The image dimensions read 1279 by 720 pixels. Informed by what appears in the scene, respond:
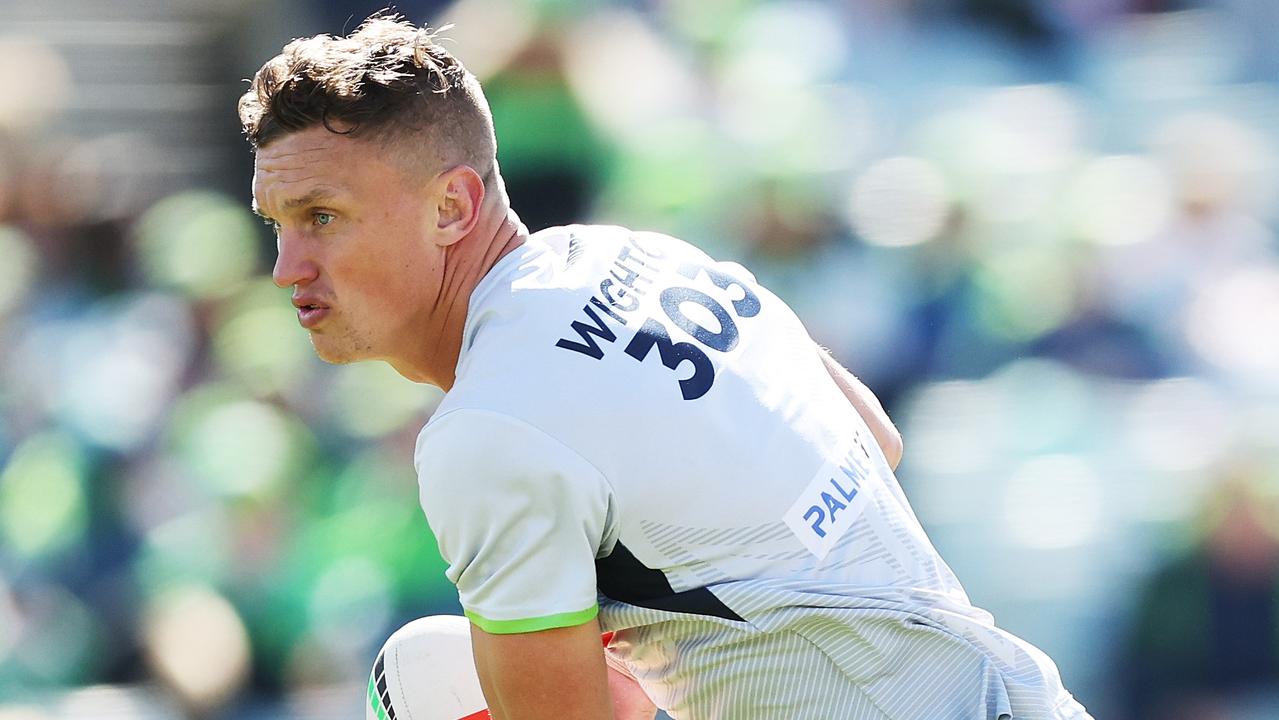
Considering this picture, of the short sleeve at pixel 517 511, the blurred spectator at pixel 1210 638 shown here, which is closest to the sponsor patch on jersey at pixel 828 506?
the short sleeve at pixel 517 511

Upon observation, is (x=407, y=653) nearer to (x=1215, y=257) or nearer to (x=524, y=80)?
(x=524, y=80)

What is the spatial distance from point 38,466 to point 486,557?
8.73 feet

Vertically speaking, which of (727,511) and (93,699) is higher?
(727,511)

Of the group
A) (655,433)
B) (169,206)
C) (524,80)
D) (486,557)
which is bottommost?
(169,206)

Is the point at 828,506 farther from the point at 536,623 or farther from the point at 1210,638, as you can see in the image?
the point at 1210,638

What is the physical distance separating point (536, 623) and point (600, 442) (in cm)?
20

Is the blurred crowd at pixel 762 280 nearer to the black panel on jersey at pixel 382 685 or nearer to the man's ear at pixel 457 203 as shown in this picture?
the black panel on jersey at pixel 382 685

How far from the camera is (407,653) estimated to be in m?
2.18

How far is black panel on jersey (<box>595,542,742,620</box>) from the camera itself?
164 centimetres

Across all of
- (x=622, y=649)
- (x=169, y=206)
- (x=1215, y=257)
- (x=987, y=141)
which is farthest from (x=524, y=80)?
(x=622, y=649)

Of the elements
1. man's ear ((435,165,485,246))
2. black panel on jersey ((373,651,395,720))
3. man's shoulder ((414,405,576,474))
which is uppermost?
man's ear ((435,165,485,246))

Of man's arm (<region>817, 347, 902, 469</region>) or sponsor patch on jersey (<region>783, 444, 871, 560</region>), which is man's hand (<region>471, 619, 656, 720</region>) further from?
man's arm (<region>817, 347, 902, 469</region>)

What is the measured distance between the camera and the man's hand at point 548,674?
155cm

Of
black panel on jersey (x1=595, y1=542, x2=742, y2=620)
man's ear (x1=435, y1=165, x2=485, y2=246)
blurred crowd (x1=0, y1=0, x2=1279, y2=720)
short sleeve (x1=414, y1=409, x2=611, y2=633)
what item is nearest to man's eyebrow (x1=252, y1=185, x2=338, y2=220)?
man's ear (x1=435, y1=165, x2=485, y2=246)
